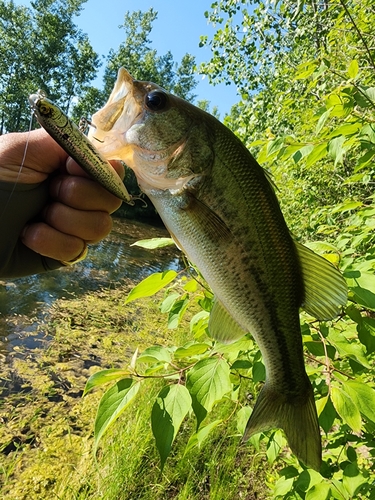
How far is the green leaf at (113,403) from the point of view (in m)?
Answer: 1.21

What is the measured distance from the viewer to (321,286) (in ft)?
4.29

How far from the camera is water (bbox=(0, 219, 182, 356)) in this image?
20.8ft

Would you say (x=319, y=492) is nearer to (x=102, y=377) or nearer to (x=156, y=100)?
(x=102, y=377)

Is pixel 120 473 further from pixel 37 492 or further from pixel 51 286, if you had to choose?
pixel 51 286

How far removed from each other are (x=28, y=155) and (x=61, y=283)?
8.43 meters

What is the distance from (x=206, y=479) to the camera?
3.40m

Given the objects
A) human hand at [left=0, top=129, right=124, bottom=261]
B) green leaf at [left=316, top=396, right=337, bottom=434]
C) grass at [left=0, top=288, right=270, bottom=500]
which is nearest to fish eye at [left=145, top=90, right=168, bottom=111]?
Result: human hand at [left=0, top=129, right=124, bottom=261]

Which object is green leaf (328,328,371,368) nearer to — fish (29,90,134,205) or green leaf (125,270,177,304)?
green leaf (125,270,177,304)

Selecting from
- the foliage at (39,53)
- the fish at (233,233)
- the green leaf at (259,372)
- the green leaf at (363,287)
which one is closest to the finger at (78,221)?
the fish at (233,233)

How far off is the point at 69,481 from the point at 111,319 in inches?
176

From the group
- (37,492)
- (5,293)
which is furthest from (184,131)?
(5,293)

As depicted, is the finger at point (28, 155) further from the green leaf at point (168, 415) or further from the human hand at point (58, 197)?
the green leaf at point (168, 415)

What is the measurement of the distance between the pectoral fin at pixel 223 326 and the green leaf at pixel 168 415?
0.24 meters

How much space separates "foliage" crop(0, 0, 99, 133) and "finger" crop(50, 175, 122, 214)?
34.1 meters
